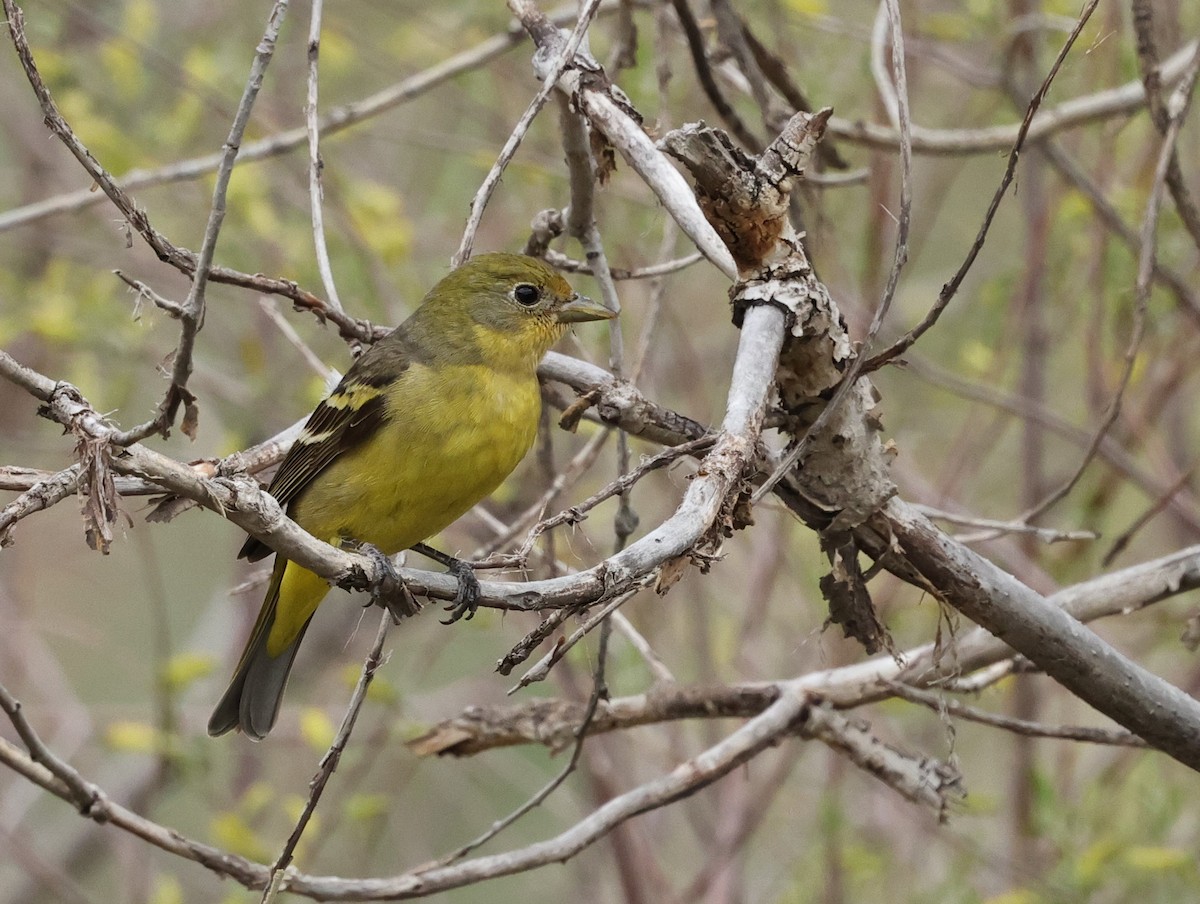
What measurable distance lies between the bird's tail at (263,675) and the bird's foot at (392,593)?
4.64 ft

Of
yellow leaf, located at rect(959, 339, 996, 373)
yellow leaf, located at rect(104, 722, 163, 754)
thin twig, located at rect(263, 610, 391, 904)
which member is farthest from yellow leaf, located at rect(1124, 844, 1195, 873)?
yellow leaf, located at rect(104, 722, 163, 754)

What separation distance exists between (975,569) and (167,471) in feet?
5.19

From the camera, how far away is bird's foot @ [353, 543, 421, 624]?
7.73 feet

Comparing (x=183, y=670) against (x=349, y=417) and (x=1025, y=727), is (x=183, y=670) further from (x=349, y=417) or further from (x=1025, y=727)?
(x=1025, y=727)

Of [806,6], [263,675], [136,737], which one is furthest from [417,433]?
[806,6]

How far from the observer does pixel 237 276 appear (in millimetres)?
2799

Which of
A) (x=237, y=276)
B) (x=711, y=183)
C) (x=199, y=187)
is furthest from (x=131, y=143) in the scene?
(x=711, y=183)

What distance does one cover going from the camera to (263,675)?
4.03 meters

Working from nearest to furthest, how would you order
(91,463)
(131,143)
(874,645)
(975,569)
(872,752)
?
(91,463)
(975,569)
(874,645)
(872,752)
(131,143)

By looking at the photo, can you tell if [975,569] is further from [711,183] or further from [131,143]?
[131,143]

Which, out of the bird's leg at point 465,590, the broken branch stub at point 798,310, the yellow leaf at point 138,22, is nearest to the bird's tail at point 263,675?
the bird's leg at point 465,590

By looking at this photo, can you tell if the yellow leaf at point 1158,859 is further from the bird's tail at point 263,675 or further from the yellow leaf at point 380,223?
the yellow leaf at point 380,223

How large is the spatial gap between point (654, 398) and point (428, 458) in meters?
2.20

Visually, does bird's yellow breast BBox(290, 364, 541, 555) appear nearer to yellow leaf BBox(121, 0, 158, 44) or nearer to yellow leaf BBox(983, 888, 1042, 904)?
yellow leaf BBox(983, 888, 1042, 904)
